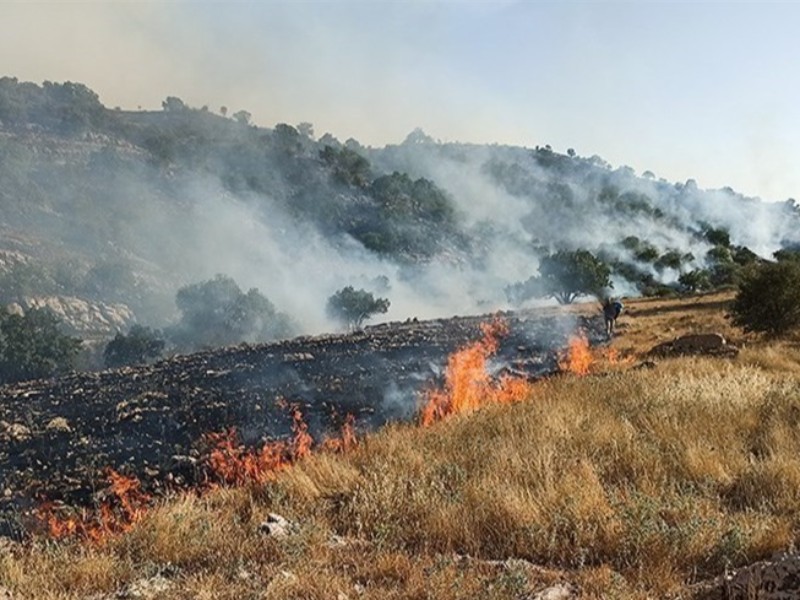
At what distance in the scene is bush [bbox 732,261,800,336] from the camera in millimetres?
22312

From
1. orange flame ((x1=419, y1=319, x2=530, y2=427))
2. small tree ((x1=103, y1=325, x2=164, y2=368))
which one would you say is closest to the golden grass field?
orange flame ((x1=419, y1=319, x2=530, y2=427))

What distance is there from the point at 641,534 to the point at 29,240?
7603 cm

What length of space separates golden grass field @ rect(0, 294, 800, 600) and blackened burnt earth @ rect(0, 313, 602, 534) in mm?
4424

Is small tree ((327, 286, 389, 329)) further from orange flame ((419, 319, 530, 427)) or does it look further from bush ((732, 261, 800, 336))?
bush ((732, 261, 800, 336))

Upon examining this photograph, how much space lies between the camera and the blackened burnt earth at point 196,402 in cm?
1177

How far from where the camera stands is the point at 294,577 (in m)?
4.51

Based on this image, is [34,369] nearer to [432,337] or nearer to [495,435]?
[432,337]

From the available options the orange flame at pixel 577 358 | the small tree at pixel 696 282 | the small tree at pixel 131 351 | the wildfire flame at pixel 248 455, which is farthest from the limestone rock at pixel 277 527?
the small tree at pixel 696 282

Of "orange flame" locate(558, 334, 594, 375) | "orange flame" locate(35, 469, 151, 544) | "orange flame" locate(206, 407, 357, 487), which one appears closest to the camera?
"orange flame" locate(35, 469, 151, 544)

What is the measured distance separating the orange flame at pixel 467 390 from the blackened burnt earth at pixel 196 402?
56cm

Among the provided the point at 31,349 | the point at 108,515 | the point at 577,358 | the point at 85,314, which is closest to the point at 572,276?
the point at 577,358

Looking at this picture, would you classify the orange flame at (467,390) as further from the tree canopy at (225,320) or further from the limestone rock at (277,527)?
the tree canopy at (225,320)

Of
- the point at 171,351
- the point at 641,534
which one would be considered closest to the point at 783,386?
the point at 641,534

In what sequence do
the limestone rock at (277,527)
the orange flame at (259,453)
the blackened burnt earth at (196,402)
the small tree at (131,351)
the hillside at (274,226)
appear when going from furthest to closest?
the hillside at (274,226)
the small tree at (131,351)
the blackened burnt earth at (196,402)
the orange flame at (259,453)
the limestone rock at (277,527)
